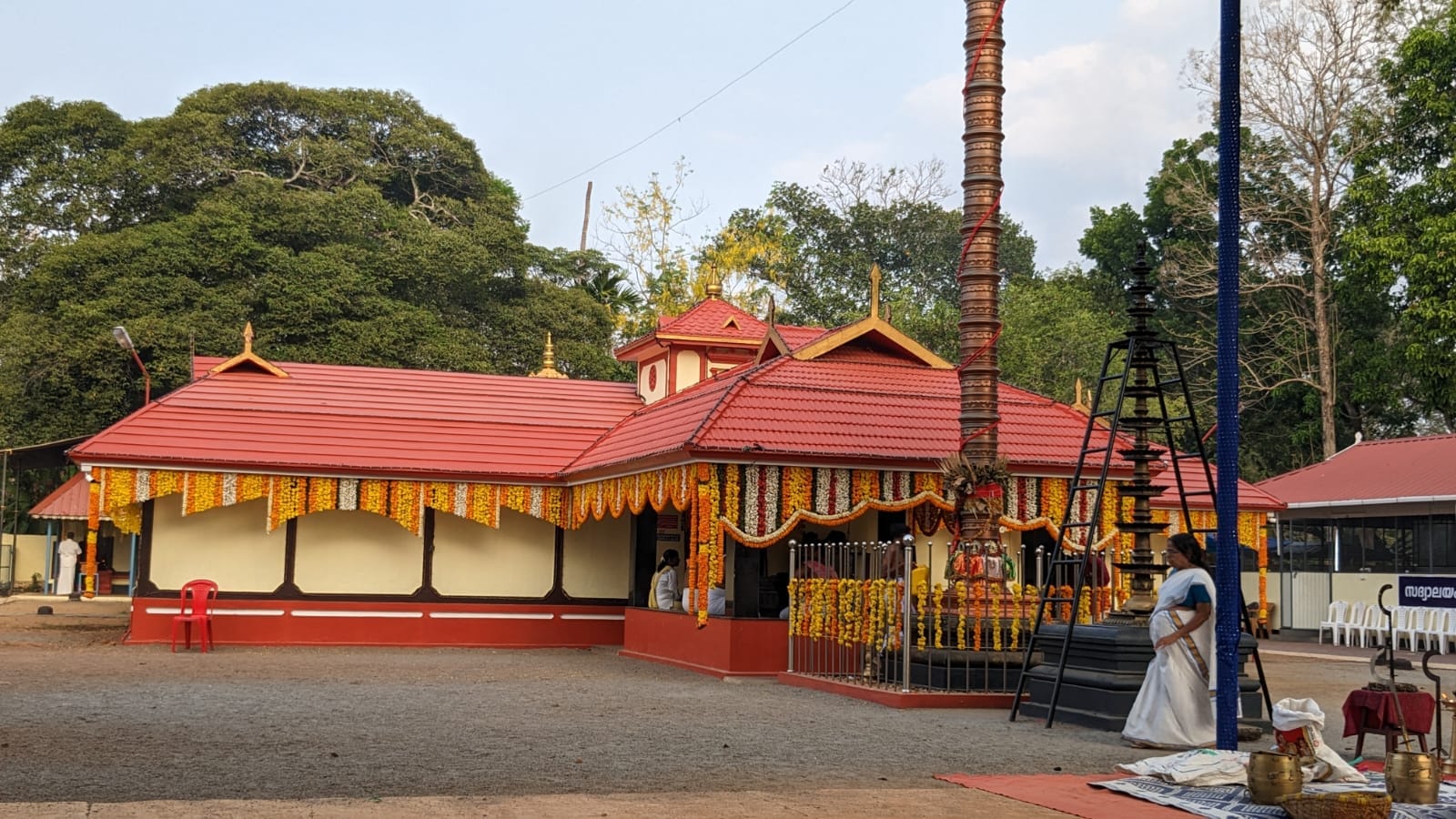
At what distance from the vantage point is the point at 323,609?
20922 millimetres

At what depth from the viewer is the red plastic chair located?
19203mm

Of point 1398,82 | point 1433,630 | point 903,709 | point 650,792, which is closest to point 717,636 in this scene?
point 903,709

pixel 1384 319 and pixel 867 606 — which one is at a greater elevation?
pixel 1384 319

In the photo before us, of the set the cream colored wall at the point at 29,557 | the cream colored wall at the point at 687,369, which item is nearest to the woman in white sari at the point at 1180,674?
the cream colored wall at the point at 687,369

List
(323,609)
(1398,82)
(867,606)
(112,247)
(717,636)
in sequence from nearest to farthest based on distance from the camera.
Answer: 1. (867,606)
2. (717,636)
3. (323,609)
4. (1398,82)
5. (112,247)

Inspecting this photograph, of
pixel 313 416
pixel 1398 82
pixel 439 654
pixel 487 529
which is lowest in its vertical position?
pixel 439 654

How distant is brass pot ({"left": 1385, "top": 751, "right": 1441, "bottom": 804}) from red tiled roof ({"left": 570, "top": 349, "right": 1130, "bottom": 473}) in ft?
28.7

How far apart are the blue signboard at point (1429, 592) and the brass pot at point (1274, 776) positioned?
2.55 meters

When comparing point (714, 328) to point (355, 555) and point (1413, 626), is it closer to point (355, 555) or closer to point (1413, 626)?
point (355, 555)

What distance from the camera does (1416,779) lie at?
7.85 metres

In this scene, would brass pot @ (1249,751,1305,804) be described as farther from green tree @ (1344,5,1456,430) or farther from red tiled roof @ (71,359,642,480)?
green tree @ (1344,5,1456,430)

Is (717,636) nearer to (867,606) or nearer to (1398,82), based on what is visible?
(867,606)

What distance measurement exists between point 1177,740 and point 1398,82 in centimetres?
2115

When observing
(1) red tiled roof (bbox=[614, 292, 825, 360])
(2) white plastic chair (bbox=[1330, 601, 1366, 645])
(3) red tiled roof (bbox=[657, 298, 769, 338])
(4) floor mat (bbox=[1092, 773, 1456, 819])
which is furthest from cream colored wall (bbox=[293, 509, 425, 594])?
(2) white plastic chair (bbox=[1330, 601, 1366, 645])
